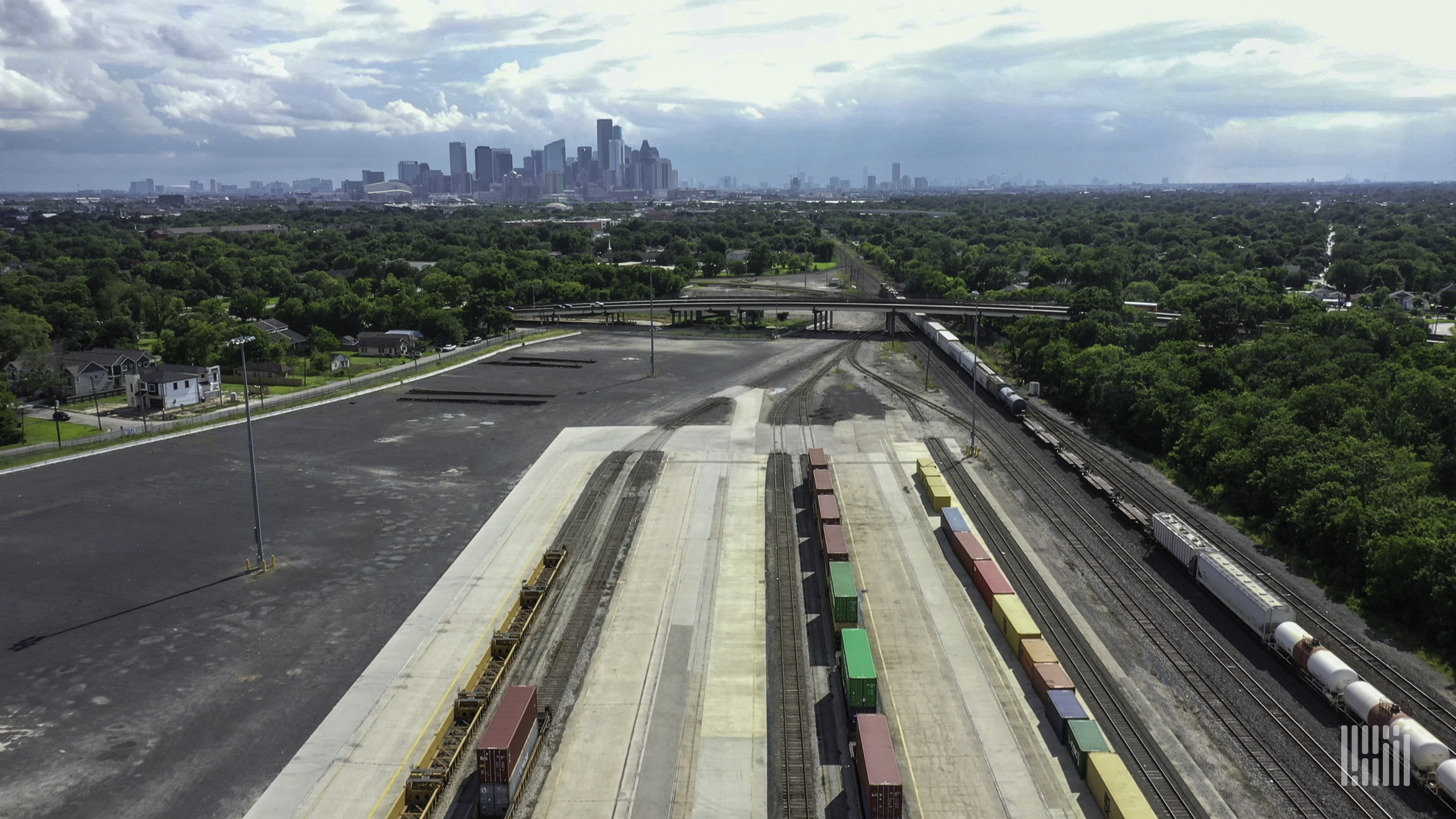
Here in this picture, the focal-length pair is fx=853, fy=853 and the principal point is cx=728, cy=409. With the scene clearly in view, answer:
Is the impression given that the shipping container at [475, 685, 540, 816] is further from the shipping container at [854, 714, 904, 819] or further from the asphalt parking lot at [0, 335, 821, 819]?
the shipping container at [854, 714, 904, 819]

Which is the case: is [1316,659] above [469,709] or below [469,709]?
above

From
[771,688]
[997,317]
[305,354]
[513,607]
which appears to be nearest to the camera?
[771,688]

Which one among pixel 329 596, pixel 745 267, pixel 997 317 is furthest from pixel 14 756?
pixel 745 267

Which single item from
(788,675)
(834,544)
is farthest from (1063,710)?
(834,544)

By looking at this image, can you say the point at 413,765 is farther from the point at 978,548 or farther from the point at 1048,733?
the point at 978,548

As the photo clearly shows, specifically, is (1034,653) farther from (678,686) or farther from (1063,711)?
(678,686)
